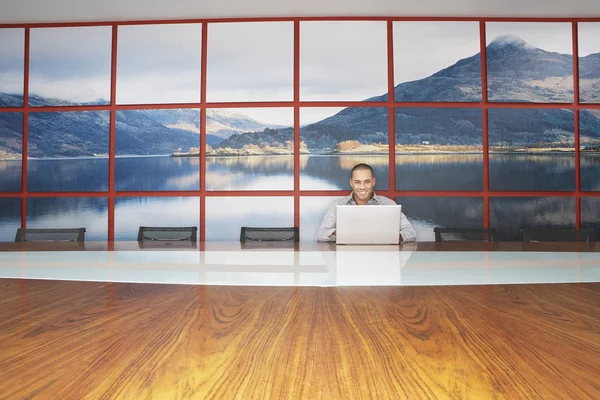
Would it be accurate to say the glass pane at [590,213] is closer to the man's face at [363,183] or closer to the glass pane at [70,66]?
the man's face at [363,183]

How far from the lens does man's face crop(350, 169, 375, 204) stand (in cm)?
394

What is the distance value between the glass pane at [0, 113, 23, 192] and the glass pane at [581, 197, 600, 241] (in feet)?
19.2

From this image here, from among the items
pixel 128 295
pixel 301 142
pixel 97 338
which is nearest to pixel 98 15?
pixel 301 142

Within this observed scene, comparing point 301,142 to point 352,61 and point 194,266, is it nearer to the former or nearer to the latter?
point 352,61

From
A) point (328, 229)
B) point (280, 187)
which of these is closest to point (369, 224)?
point (328, 229)

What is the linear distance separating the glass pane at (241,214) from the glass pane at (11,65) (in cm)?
235

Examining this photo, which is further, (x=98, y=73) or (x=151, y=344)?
(x=98, y=73)

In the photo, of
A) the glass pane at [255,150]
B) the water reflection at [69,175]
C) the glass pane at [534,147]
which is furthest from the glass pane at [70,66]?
the glass pane at [534,147]

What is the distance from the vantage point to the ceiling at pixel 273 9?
13.9 feet

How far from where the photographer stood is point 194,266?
1522mm

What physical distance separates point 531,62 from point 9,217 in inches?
224

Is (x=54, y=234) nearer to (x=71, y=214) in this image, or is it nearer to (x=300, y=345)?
(x=71, y=214)

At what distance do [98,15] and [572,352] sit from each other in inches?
198

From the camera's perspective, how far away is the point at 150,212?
473cm
